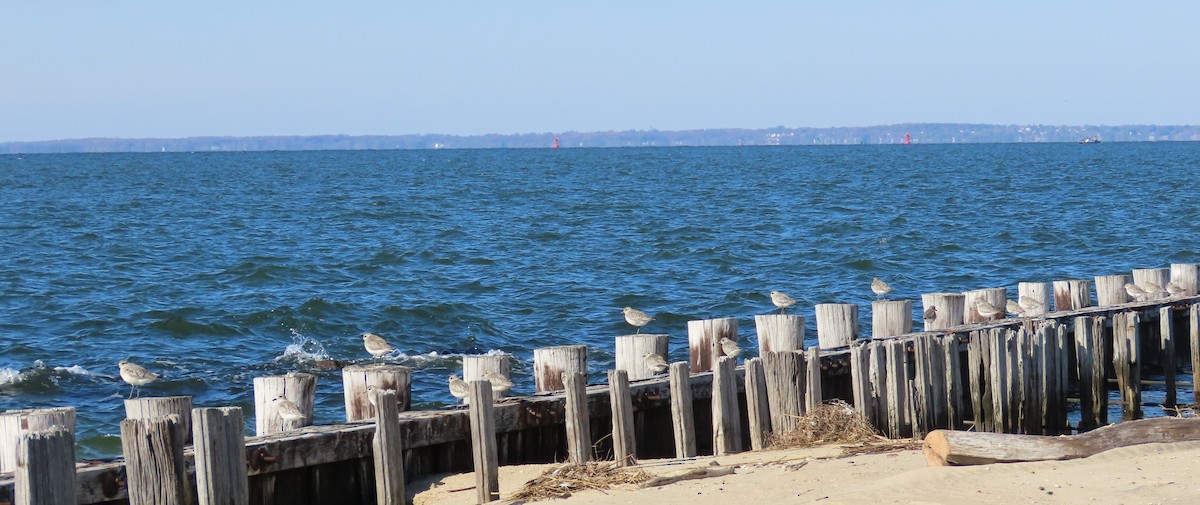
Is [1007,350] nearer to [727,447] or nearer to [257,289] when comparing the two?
[727,447]

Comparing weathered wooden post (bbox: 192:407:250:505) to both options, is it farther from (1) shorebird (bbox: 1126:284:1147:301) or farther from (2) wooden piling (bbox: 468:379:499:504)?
(1) shorebird (bbox: 1126:284:1147:301)

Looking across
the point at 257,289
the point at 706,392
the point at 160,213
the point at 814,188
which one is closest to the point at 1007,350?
the point at 706,392

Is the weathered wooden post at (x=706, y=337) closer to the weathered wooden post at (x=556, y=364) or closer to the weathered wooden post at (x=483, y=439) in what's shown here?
the weathered wooden post at (x=556, y=364)

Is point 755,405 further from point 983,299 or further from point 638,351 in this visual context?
point 983,299

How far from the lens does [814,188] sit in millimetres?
65500

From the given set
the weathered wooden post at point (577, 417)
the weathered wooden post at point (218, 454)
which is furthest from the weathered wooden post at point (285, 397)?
the weathered wooden post at point (577, 417)

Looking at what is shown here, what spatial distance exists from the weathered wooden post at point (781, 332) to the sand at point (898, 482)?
236 centimetres

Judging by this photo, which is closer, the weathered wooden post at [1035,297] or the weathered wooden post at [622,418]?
the weathered wooden post at [622,418]

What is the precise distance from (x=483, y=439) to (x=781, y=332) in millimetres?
4024

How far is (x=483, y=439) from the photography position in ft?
27.5

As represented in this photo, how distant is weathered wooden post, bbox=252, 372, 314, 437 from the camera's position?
8.68 meters

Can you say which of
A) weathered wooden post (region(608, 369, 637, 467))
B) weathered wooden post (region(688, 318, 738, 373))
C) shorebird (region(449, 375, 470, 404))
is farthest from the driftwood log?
shorebird (region(449, 375, 470, 404))

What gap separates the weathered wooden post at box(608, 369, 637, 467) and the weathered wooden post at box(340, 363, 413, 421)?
1361 mm

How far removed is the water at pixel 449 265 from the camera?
18.6 metres
